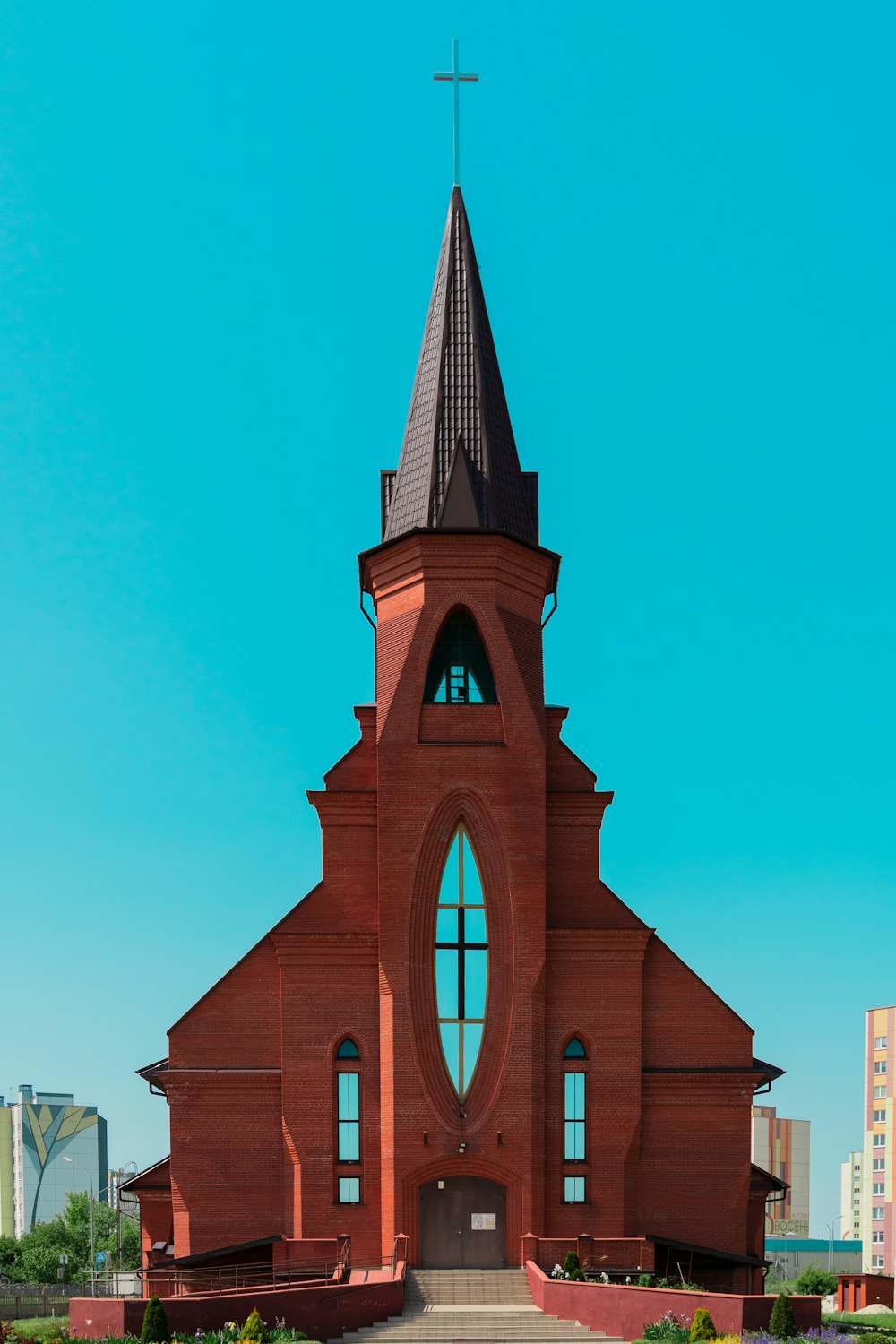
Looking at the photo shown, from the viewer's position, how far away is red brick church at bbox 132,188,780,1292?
112ft

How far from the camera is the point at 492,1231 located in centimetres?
3372

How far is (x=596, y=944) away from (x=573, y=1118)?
3.62 meters

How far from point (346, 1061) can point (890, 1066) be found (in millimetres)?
63990

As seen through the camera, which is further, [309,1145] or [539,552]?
[539,552]

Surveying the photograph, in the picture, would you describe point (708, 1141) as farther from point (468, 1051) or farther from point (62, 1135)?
point (62, 1135)

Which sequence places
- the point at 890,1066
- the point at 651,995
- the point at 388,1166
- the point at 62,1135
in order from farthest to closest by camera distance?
the point at 62,1135 < the point at 890,1066 < the point at 651,995 < the point at 388,1166

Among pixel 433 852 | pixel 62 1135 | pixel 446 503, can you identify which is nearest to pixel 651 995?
pixel 433 852

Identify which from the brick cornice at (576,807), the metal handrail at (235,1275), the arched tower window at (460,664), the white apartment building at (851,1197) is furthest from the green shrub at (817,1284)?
the white apartment building at (851,1197)

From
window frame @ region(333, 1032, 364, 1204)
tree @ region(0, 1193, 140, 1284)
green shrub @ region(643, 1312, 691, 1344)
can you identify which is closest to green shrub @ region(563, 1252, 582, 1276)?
green shrub @ region(643, 1312, 691, 1344)

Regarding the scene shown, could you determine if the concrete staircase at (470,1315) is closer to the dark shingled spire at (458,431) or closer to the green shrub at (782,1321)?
the green shrub at (782,1321)

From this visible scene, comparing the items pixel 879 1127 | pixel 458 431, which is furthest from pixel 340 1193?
pixel 879 1127

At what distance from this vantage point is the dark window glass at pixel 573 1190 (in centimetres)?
3453

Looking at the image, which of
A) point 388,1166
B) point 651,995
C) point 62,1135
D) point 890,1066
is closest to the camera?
point 388,1166

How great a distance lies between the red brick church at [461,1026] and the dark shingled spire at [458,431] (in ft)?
0.46
